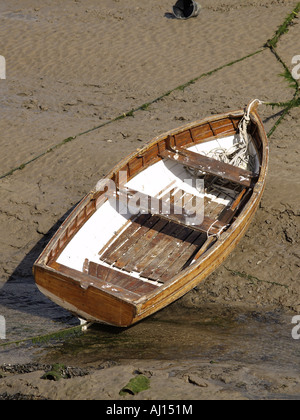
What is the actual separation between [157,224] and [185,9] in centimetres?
938

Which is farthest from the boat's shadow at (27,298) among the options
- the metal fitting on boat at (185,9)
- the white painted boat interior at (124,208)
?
the metal fitting on boat at (185,9)

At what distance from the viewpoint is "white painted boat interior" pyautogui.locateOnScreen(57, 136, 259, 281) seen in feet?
29.5

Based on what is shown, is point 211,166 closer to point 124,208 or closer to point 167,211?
point 167,211

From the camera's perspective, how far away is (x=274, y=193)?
1091 centimetres

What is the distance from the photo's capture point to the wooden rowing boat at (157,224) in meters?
8.04

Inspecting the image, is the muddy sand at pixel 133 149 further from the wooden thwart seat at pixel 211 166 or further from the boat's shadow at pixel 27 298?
the wooden thwart seat at pixel 211 166

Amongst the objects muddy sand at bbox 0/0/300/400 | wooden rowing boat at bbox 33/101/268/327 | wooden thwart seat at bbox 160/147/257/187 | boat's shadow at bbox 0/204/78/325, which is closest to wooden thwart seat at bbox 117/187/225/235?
wooden rowing boat at bbox 33/101/268/327

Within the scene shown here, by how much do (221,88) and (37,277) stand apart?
771 cm

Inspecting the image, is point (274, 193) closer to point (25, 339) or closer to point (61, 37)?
point (25, 339)

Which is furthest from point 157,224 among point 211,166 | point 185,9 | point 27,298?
point 185,9

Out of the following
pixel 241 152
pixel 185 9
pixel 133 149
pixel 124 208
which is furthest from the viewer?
pixel 185 9

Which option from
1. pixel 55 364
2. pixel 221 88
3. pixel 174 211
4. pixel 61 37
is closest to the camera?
pixel 55 364

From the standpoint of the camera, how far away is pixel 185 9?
57.0 ft

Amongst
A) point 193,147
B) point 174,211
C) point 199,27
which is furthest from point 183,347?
point 199,27
